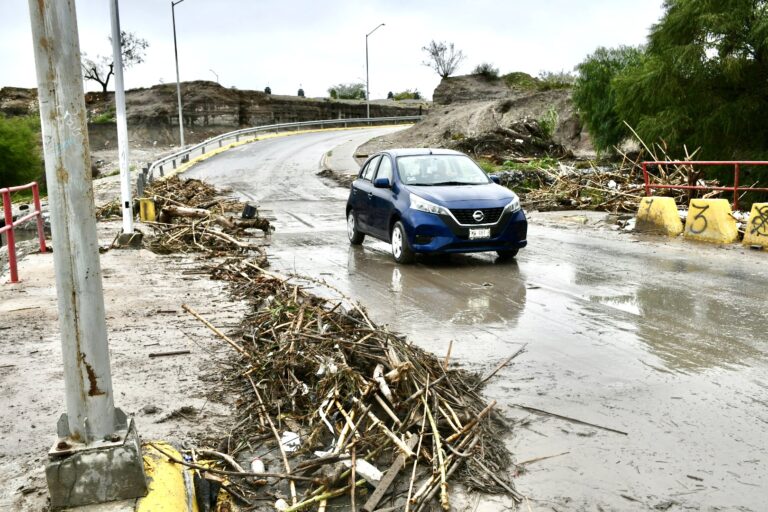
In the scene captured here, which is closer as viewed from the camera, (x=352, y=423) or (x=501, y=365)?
(x=352, y=423)

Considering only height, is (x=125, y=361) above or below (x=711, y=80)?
below

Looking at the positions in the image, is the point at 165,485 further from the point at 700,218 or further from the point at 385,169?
the point at 700,218

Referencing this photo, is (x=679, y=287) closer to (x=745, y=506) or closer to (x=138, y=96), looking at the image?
(x=745, y=506)

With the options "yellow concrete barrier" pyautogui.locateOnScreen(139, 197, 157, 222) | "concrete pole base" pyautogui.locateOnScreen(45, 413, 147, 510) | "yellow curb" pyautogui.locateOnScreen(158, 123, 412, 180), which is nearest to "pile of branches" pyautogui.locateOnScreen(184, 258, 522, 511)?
"concrete pole base" pyautogui.locateOnScreen(45, 413, 147, 510)

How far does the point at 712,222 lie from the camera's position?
14000 millimetres

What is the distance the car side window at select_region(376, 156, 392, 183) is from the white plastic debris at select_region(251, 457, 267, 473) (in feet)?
28.3

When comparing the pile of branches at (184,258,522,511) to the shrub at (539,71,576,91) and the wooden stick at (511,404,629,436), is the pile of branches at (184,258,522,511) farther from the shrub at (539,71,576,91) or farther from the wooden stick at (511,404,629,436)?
the shrub at (539,71,576,91)

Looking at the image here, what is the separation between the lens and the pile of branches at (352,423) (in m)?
4.11

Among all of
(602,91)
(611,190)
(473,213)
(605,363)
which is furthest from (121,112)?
(602,91)

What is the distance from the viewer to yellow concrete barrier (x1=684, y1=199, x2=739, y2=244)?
13.8 m

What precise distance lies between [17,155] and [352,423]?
5731 centimetres

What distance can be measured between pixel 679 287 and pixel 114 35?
10600 mm

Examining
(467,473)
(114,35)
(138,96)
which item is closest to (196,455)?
(467,473)

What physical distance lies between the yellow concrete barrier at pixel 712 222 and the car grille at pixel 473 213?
496cm
